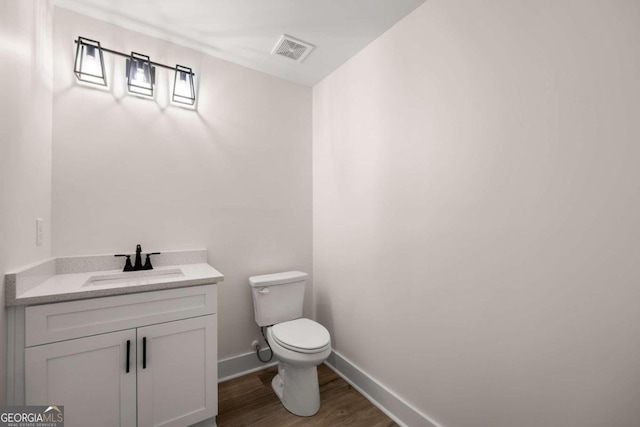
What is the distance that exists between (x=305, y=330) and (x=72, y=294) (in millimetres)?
1268

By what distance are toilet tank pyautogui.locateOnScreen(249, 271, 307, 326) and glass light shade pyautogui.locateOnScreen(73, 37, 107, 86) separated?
64.5 inches

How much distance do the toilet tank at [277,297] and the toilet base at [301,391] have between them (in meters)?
0.38

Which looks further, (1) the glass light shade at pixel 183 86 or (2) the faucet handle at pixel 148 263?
(1) the glass light shade at pixel 183 86

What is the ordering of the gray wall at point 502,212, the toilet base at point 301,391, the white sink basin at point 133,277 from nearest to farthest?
1. the gray wall at point 502,212
2. the white sink basin at point 133,277
3. the toilet base at point 301,391

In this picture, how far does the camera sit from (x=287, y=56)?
2.03 metres

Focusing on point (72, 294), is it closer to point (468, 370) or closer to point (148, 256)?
point (148, 256)

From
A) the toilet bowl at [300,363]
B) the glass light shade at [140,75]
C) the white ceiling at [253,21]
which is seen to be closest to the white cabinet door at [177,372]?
the toilet bowl at [300,363]

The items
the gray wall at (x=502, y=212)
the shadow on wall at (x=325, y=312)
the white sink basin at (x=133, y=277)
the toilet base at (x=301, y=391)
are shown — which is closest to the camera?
the gray wall at (x=502, y=212)

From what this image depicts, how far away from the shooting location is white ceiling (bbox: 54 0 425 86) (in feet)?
5.08

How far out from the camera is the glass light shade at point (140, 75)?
1701 millimetres

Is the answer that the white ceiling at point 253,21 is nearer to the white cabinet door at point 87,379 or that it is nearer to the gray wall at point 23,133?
the gray wall at point 23,133

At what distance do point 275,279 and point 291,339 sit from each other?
481 millimetres

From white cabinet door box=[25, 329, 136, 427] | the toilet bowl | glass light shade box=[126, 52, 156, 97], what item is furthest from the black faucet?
glass light shade box=[126, 52, 156, 97]

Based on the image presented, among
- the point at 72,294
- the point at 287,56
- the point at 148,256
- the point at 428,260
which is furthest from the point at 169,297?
the point at 287,56
